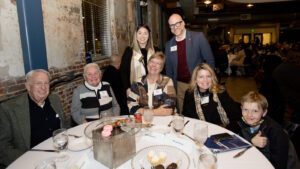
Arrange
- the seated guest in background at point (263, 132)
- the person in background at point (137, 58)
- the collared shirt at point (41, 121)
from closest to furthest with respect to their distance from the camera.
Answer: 1. the seated guest in background at point (263, 132)
2. the collared shirt at point (41, 121)
3. the person in background at point (137, 58)

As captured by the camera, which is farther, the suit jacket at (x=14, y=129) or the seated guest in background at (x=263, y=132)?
the suit jacket at (x=14, y=129)

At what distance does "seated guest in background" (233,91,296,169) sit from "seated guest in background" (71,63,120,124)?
4.88ft

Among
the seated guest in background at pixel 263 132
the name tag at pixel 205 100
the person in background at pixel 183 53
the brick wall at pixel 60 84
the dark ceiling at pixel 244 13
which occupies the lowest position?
the seated guest in background at pixel 263 132

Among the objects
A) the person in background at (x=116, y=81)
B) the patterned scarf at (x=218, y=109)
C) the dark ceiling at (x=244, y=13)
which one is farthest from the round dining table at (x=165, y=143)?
the dark ceiling at (x=244, y=13)

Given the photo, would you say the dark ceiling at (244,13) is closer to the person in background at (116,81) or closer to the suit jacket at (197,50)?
the person in background at (116,81)

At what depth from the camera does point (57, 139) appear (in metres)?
1.54

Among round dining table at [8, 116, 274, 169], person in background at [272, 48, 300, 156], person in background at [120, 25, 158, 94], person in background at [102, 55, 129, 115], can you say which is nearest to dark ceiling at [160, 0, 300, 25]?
person in background at [272, 48, 300, 156]

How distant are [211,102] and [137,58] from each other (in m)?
1.30

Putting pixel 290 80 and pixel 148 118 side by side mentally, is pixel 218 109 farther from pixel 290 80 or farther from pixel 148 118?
pixel 290 80

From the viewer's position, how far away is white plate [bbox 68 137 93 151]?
160 centimetres

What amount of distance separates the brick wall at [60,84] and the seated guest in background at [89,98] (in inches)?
20.4

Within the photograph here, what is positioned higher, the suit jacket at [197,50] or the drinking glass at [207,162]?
the suit jacket at [197,50]

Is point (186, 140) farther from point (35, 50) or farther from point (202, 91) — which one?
point (35, 50)

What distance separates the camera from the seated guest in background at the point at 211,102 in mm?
2428
